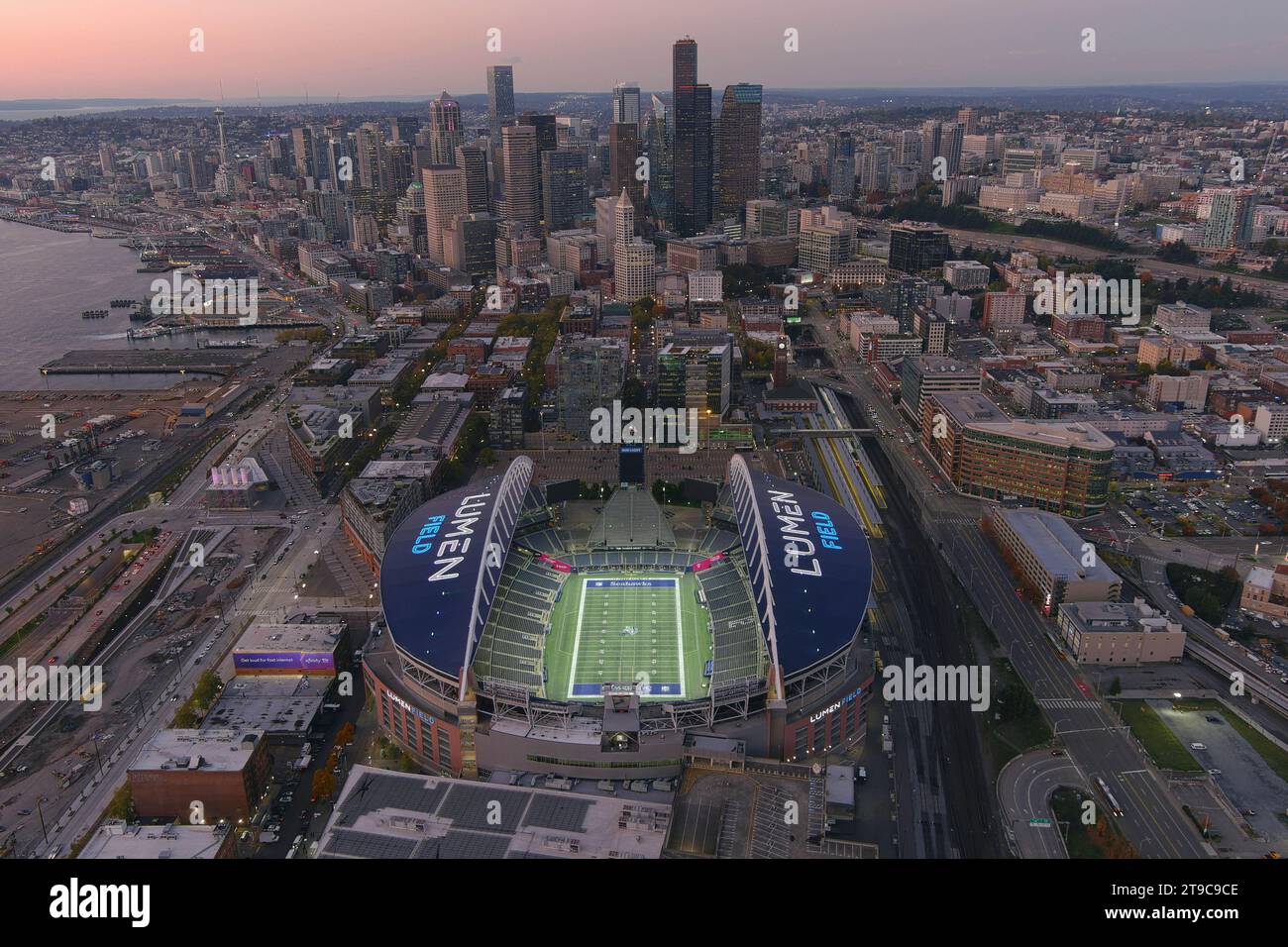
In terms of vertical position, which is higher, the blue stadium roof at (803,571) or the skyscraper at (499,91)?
the skyscraper at (499,91)

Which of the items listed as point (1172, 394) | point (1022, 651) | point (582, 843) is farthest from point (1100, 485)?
point (582, 843)

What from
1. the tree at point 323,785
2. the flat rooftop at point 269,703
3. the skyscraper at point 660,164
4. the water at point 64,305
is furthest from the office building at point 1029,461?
the skyscraper at point 660,164

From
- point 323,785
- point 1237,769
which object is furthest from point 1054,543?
point 323,785

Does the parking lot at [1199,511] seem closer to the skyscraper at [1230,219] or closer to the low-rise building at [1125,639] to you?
the low-rise building at [1125,639]

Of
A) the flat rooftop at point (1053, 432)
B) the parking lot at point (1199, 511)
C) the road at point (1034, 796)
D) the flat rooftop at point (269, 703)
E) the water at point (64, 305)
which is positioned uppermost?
the water at point (64, 305)

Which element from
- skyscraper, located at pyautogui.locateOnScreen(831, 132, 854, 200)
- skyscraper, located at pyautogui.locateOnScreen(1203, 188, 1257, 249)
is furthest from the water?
skyscraper, located at pyautogui.locateOnScreen(1203, 188, 1257, 249)

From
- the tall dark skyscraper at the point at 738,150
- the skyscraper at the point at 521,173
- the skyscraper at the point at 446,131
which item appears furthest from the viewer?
the skyscraper at the point at 446,131

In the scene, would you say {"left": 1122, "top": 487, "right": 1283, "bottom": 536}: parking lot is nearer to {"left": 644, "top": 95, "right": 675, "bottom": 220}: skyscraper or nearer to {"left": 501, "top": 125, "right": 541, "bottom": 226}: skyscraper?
{"left": 644, "top": 95, "right": 675, "bottom": 220}: skyscraper
